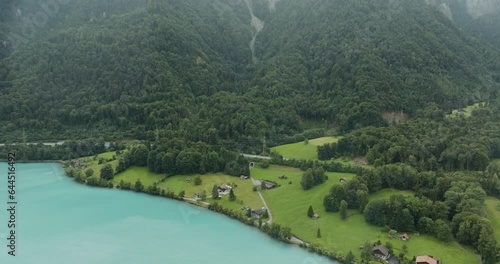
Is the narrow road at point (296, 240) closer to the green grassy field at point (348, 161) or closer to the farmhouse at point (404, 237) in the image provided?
the farmhouse at point (404, 237)

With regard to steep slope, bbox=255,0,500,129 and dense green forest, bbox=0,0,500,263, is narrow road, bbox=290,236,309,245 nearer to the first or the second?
dense green forest, bbox=0,0,500,263

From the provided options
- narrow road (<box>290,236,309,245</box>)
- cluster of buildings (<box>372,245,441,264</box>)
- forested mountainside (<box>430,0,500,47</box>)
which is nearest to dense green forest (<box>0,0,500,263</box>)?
forested mountainside (<box>430,0,500,47</box>)

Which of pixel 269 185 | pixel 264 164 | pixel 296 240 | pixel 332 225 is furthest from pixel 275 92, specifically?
pixel 296 240

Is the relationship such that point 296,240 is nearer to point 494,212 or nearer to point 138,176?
point 494,212

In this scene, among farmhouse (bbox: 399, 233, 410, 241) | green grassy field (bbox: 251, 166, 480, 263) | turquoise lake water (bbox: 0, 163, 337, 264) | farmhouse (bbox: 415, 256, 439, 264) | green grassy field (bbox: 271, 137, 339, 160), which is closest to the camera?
farmhouse (bbox: 415, 256, 439, 264)

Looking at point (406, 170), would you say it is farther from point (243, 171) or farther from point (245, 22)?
point (245, 22)

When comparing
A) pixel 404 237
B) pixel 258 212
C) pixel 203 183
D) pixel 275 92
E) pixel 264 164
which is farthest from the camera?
pixel 275 92

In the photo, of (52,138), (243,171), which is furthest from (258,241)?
(52,138)
